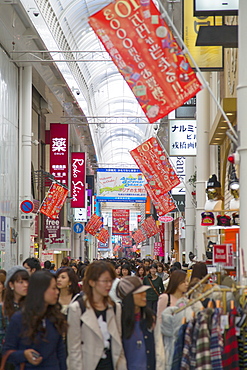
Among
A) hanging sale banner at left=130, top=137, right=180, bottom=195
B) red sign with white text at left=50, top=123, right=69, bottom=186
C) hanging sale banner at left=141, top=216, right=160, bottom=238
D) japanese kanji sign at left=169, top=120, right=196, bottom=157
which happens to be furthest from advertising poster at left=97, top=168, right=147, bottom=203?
hanging sale banner at left=130, top=137, right=180, bottom=195

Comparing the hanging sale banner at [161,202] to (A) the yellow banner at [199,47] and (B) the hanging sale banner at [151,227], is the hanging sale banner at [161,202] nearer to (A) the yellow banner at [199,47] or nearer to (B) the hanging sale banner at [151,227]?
(A) the yellow banner at [199,47]

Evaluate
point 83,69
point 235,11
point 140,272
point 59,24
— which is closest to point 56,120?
point 83,69

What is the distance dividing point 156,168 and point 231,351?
14063 mm

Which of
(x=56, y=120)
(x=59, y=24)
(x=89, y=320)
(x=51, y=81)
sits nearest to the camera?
(x=89, y=320)

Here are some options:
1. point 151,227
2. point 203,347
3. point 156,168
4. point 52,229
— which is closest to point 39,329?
point 203,347

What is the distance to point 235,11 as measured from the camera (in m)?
9.86

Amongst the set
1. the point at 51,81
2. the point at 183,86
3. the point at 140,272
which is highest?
the point at 51,81

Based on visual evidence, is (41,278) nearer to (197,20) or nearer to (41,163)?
(197,20)

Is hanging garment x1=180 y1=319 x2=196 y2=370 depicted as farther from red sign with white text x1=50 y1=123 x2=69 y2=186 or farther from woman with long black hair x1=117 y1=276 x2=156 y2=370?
red sign with white text x1=50 y1=123 x2=69 y2=186

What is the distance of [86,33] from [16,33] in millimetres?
8242

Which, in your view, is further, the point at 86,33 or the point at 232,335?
the point at 86,33

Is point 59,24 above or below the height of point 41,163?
above

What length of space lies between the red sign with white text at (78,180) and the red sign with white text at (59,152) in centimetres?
753

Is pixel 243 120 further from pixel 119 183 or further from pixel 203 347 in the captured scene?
pixel 119 183
